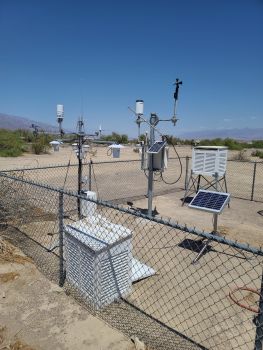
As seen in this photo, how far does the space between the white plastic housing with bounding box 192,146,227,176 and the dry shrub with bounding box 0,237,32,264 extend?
4993 millimetres

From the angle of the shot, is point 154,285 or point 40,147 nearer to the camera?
point 154,285

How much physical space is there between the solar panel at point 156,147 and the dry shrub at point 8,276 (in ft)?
12.0

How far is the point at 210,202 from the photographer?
5.49m

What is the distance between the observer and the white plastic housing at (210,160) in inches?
315

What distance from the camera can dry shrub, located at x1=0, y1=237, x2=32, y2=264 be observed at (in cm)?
475

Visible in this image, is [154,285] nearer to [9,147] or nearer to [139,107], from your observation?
[139,107]

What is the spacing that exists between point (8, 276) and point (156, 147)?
392 centimetres

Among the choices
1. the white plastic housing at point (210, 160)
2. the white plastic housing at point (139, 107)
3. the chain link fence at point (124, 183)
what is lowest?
the chain link fence at point (124, 183)

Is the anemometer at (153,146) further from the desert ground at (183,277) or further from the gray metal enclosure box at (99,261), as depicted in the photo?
the gray metal enclosure box at (99,261)

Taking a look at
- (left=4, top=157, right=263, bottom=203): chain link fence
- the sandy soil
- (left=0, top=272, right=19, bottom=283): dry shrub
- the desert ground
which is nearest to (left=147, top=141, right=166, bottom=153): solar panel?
the desert ground

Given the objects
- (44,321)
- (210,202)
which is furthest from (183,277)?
(44,321)

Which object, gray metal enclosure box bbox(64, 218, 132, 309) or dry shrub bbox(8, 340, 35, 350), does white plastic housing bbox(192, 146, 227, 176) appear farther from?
dry shrub bbox(8, 340, 35, 350)

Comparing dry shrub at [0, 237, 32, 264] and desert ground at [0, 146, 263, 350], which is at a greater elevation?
dry shrub at [0, 237, 32, 264]

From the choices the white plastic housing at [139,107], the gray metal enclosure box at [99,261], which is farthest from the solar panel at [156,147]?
the gray metal enclosure box at [99,261]
